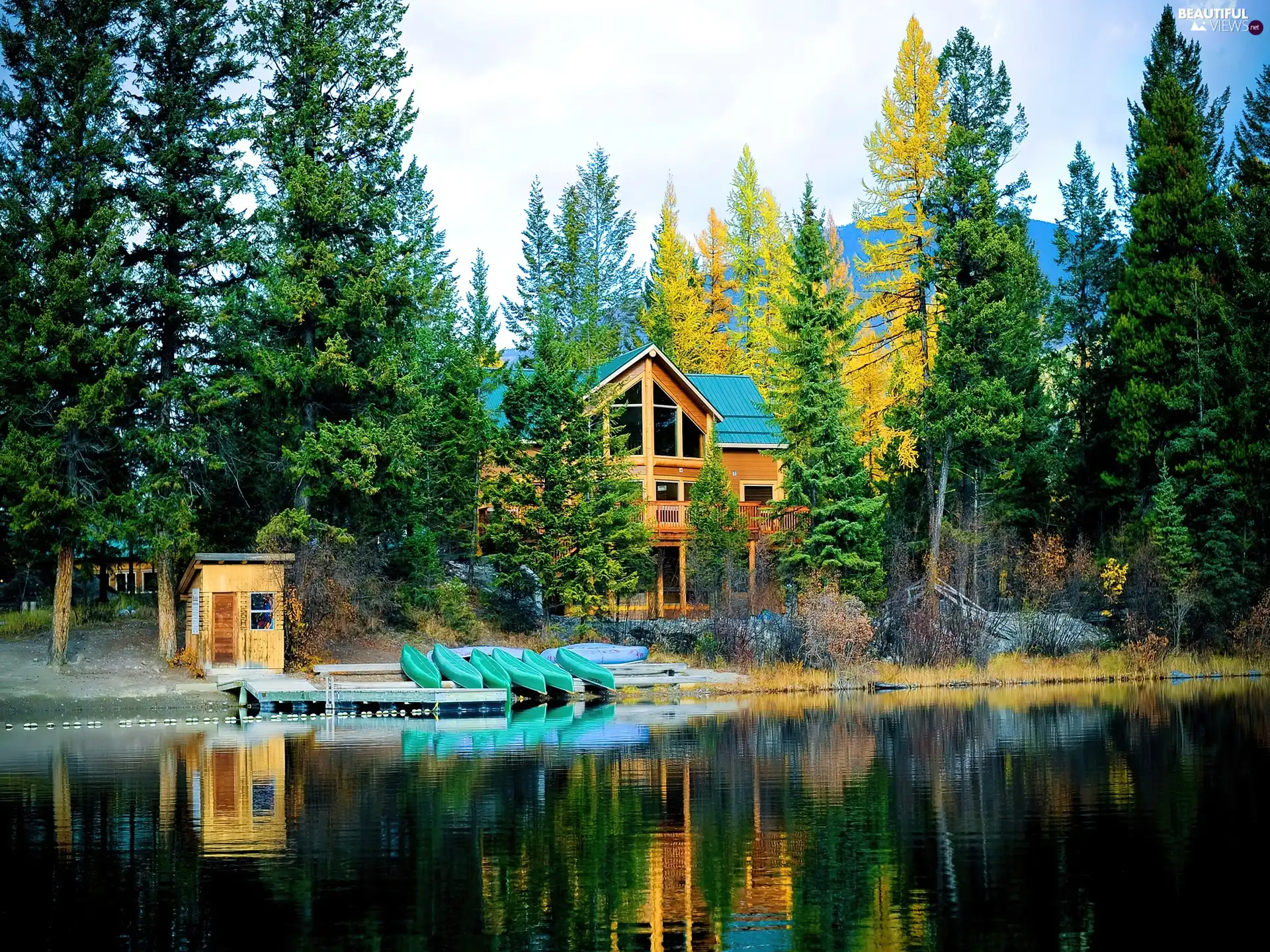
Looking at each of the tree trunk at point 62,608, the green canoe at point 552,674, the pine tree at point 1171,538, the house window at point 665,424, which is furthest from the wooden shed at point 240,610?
the pine tree at point 1171,538

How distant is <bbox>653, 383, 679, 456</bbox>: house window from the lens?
52.0 m

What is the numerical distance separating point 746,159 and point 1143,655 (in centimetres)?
3420

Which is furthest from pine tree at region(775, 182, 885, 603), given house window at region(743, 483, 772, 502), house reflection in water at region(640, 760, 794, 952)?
house reflection in water at region(640, 760, 794, 952)

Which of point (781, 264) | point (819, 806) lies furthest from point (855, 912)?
point (781, 264)

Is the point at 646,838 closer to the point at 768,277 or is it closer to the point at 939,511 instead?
the point at 939,511

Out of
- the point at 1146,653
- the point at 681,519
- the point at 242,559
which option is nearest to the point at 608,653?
the point at 681,519

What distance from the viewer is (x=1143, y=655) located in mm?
43000

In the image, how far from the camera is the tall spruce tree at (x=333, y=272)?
131 ft

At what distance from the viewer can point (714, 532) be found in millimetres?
44938

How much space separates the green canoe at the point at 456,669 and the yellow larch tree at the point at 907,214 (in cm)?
1604

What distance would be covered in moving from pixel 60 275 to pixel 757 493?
28.6 metres

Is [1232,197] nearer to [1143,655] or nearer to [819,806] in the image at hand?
[1143,655]

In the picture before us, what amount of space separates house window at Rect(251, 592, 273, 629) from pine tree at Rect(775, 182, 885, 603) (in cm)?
1565

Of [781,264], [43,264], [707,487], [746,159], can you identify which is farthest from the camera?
[746,159]
